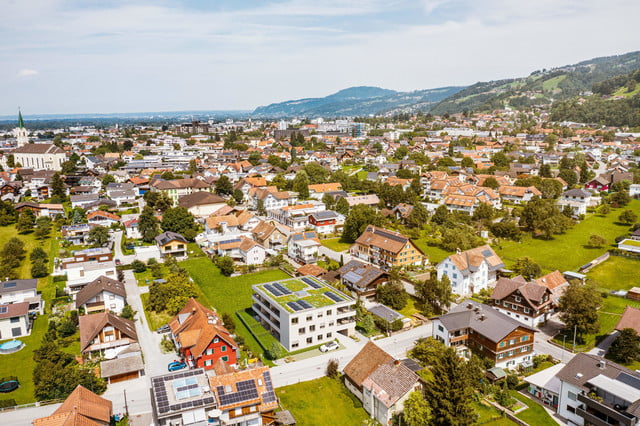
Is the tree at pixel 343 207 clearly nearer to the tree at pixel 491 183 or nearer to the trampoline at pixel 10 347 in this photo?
the tree at pixel 491 183

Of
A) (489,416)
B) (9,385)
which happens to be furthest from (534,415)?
(9,385)

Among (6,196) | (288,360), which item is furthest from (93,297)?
(6,196)

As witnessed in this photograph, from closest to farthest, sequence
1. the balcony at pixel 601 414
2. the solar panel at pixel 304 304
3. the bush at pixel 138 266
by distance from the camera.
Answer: the balcony at pixel 601 414
the solar panel at pixel 304 304
the bush at pixel 138 266

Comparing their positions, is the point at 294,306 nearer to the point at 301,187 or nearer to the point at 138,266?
the point at 138,266

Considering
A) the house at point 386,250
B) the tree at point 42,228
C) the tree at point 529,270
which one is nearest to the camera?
the tree at point 529,270

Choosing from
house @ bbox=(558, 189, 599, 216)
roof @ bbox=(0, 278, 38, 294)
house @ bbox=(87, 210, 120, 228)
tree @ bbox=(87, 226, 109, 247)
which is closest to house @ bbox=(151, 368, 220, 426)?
roof @ bbox=(0, 278, 38, 294)

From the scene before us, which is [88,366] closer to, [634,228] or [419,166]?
[634,228]

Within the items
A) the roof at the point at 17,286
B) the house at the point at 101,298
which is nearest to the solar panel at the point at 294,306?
the house at the point at 101,298
